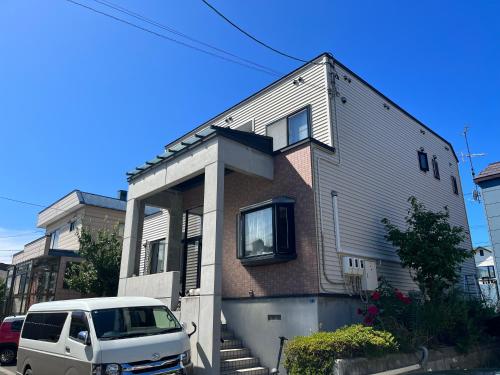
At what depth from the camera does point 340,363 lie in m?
7.05

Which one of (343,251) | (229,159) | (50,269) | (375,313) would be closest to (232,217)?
(229,159)

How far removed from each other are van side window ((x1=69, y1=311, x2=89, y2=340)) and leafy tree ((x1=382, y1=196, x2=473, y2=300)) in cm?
845

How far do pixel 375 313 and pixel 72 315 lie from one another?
21.3 ft

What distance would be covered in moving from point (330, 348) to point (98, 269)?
11280 millimetres

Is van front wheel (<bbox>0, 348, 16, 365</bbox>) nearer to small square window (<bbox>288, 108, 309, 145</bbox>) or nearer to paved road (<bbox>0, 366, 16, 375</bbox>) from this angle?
paved road (<bbox>0, 366, 16, 375</bbox>)

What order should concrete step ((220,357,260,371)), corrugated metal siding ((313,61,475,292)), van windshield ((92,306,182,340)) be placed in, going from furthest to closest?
corrugated metal siding ((313,61,475,292))
concrete step ((220,357,260,371))
van windshield ((92,306,182,340))

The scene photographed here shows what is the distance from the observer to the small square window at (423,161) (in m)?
15.3

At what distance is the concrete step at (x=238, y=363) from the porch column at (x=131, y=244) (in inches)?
181

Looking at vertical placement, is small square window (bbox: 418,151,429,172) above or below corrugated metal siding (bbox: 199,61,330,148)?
below

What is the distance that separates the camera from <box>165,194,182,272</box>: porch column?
13.5 m

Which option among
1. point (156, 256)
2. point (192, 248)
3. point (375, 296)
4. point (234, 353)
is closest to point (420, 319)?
point (375, 296)

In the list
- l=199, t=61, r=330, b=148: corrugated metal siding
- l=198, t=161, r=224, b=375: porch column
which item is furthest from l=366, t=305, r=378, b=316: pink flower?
l=199, t=61, r=330, b=148: corrugated metal siding

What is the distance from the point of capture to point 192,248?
13914mm

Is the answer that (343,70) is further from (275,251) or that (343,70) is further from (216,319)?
(216,319)
